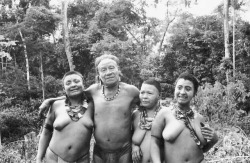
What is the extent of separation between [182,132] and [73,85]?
123 centimetres

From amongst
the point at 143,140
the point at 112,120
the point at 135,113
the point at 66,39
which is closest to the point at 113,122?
the point at 112,120

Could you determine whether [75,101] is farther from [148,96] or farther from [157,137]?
[157,137]

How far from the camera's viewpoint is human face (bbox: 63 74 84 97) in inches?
123

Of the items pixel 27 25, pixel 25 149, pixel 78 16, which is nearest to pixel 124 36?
pixel 78 16

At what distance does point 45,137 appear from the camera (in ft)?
11.0

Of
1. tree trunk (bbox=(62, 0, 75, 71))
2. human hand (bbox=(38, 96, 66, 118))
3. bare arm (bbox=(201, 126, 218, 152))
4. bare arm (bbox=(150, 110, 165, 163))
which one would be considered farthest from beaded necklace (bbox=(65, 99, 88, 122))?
tree trunk (bbox=(62, 0, 75, 71))

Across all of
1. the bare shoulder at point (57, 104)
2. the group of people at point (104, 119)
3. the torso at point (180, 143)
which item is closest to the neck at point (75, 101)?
the group of people at point (104, 119)

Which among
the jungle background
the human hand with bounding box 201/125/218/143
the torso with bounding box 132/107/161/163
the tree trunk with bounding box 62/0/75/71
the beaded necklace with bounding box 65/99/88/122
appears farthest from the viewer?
the tree trunk with bounding box 62/0/75/71

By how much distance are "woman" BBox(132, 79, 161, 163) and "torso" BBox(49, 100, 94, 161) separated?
488mm

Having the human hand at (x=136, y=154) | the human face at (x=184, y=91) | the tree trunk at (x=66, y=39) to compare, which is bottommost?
the human hand at (x=136, y=154)

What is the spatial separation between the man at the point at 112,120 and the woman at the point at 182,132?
1.75 ft

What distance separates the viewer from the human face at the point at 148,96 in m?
3.08

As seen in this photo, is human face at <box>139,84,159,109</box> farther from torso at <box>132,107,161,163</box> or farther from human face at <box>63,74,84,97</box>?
human face at <box>63,74,84,97</box>

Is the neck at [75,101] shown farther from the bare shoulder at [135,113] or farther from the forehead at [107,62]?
the bare shoulder at [135,113]
